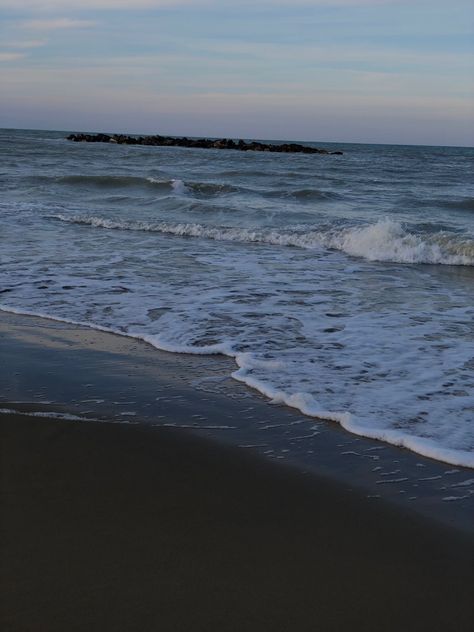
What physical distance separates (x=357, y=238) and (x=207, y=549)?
363 inches

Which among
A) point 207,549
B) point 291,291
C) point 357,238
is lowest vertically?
point 207,549

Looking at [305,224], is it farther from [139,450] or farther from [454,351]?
[139,450]

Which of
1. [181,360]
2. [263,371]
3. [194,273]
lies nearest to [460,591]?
[263,371]

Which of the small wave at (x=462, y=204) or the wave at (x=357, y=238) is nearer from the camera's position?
the wave at (x=357, y=238)

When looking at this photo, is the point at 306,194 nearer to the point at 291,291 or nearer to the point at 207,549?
the point at 291,291

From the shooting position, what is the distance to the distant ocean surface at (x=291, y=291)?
4172 mm

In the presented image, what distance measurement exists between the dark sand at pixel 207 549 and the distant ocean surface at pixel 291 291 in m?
0.83

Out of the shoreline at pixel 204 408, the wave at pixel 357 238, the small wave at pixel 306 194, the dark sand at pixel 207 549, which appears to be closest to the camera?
the dark sand at pixel 207 549

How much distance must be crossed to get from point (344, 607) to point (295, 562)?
26 cm

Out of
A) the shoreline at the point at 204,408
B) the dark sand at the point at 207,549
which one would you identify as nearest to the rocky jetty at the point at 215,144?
the shoreline at the point at 204,408

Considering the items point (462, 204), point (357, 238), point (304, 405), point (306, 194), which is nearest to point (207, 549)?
point (304, 405)

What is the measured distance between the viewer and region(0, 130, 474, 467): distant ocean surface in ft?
13.7

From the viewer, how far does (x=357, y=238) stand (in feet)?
36.8

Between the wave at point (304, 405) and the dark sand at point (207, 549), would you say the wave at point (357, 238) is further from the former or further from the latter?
the dark sand at point (207, 549)
